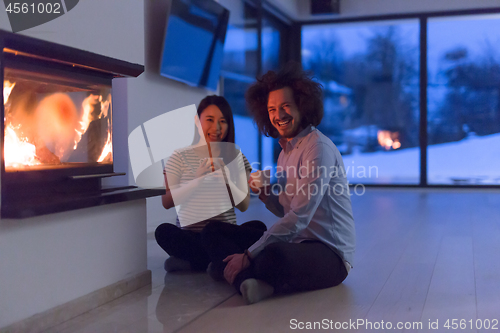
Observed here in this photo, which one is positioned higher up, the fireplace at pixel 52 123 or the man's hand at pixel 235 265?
→ the fireplace at pixel 52 123

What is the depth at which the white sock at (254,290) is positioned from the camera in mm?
1806

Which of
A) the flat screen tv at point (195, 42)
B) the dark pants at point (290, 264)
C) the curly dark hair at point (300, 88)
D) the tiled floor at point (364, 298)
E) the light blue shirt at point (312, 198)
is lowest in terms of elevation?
the tiled floor at point (364, 298)

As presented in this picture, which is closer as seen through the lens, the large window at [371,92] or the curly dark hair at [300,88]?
the curly dark hair at [300,88]

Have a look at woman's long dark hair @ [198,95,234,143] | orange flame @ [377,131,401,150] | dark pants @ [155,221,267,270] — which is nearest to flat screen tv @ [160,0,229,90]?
woman's long dark hair @ [198,95,234,143]

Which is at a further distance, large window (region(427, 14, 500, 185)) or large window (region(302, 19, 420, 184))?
large window (region(302, 19, 420, 184))

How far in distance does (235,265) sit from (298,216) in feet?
1.04

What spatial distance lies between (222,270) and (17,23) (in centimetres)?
122

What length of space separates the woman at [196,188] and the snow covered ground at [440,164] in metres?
4.64

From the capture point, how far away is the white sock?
1806mm

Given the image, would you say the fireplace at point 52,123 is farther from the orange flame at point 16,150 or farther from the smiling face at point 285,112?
the smiling face at point 285,112

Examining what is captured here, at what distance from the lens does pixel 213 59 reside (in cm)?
422

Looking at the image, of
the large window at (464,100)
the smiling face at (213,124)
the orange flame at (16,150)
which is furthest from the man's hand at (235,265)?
the large window at (464,100)

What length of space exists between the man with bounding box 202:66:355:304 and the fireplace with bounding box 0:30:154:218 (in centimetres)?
60

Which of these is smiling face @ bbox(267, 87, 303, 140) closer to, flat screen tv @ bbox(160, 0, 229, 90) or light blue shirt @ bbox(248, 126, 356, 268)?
light blue shirt @ bbox(248, 126, 356, 268)
